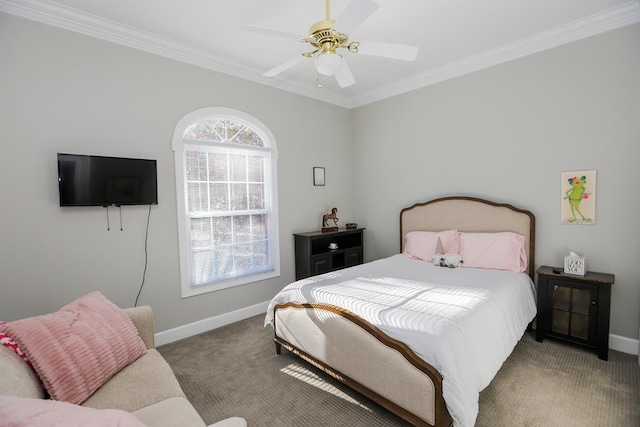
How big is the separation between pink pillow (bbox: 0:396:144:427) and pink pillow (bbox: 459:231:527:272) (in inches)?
125

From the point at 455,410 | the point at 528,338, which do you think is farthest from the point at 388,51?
the point at 528,338

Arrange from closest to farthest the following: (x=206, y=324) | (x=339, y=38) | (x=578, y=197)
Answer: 1. (x=339, y=38)
2. (x=578, y=197)
3. (x=206, y=324)

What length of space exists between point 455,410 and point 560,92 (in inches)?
121

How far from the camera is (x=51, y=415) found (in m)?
0.87

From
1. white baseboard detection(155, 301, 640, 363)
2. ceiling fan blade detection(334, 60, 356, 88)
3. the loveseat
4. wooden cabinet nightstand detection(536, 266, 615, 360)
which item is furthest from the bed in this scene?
ceiling fan blade detection(334, 60, 356, 88)

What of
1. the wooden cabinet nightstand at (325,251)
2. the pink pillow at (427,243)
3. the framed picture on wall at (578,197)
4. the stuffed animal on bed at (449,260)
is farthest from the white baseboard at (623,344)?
the wooden cabinet nightstand at (325,251)

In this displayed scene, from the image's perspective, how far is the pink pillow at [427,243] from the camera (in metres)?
3.50

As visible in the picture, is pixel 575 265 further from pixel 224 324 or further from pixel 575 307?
pixel 224 324

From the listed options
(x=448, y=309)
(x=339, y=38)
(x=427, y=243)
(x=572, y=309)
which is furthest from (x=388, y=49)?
(x=572, y=309)

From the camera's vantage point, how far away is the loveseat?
120cm

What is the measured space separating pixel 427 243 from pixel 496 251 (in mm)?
724

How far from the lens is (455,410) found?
1.58 meters

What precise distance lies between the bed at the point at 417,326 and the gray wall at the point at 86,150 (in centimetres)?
130

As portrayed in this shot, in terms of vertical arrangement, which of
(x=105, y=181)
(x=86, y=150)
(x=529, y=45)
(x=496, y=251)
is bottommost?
(x=496, y=251)
